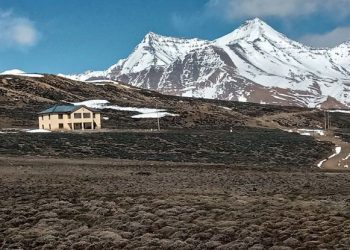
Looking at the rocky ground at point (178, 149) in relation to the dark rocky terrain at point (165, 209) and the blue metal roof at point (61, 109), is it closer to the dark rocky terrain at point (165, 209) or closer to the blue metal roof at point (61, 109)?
the dark rocky terrain at point (165, 209)

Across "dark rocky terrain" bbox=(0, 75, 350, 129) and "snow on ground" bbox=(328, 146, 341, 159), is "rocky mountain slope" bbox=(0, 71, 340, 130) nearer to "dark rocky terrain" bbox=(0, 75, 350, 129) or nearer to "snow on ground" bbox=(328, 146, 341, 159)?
"dark rocky terrain" bbox=(0, 75, 350, 129)

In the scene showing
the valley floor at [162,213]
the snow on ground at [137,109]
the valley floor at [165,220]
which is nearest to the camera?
the valley floor at [165,220]

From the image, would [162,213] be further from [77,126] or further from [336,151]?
[77,126]

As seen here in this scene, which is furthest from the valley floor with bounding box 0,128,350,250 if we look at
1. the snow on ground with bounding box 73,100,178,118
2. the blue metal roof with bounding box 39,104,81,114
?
the snow on ground with bounding box 73,100,178,118

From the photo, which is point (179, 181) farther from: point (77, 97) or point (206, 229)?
point (77, 97)

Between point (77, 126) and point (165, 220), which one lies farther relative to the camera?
point (77, 126)

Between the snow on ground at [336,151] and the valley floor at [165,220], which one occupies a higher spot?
the valley floor at [165,220]

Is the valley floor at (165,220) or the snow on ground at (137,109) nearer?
the valley floor at (165,220)

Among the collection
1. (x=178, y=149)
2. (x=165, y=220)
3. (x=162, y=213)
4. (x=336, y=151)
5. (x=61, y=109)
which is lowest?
(x=336, y=151)

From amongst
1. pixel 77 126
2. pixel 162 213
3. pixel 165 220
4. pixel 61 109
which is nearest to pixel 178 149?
pixel 77 126

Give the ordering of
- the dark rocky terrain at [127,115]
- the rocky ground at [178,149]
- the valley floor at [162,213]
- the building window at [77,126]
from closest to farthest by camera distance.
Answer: the valley floor at [162,213] < the rocky ground at [178,149] < the building window at [77,126] < the dark rocky terrain at [127,115]

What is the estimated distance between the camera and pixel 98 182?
30.5m

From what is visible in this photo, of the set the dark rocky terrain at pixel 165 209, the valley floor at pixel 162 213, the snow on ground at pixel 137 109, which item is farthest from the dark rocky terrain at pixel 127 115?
the valley floor at pixel 162 213

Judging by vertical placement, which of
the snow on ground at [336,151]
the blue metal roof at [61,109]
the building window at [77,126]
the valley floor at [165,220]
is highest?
the blue metal roof at [61,109]
